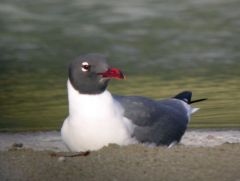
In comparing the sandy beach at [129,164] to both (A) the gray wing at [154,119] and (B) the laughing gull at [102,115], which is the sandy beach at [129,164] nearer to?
(B) the laughing gull at [102,115]

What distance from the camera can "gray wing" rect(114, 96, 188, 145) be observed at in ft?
26.9

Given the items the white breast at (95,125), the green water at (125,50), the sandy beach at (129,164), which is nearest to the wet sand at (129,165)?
the sandy beach at (129,164)

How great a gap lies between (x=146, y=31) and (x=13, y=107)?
3834mm

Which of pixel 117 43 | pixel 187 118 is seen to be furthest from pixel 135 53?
pixel 187 118

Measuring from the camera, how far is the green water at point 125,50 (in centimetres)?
1036

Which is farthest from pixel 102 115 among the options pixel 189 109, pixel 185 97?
pixel 185 97

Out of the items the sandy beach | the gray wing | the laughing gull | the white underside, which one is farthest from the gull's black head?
the white underside

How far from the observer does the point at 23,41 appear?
44.5ft

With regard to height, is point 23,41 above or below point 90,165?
below

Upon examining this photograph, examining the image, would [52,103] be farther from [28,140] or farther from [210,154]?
[210,154]

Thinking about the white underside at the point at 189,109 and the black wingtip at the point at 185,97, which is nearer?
the white underside at the point at 189,109

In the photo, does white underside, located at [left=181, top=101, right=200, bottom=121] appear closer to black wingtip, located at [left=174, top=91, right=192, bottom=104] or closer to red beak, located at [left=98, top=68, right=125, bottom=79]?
black wingtip, located at [left=174, top=91, right=192, bottom=104]

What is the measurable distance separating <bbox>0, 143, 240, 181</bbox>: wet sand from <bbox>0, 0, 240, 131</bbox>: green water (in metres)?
2.50

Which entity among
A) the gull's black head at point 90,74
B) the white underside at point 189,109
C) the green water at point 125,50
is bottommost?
the green water at point 125,50
